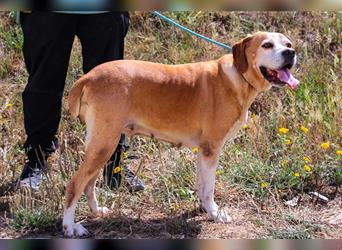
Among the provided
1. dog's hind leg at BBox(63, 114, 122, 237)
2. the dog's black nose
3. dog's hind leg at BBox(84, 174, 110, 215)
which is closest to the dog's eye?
the dog's black nose

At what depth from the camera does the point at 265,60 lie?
4301mm

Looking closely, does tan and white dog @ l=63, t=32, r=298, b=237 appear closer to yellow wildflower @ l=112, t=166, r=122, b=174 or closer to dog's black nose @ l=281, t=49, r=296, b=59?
dog's black nose @ l=281, t=49, r=296, b=59

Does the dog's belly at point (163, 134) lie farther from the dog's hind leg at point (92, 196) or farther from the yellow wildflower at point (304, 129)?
the yellow wildflower at point (304, 129)

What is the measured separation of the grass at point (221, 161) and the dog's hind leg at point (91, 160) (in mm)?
206

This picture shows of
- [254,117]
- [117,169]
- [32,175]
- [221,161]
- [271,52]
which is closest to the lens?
[271,52]

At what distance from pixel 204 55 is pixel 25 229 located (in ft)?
11.2

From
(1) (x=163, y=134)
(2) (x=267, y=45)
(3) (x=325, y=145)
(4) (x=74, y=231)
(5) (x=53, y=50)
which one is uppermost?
(2) (x=267, y=45)

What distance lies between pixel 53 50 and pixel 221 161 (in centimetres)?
169

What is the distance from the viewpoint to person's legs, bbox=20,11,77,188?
15.2 ft

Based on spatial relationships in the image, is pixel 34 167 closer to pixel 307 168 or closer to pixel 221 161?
pixel 221 161

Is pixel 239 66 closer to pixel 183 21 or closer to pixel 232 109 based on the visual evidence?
pixel 232 109

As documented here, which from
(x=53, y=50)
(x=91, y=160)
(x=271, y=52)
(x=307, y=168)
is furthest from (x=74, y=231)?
(x=307, y=168)

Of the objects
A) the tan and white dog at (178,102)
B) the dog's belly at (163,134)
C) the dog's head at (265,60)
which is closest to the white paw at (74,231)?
the tan and white dog at (178,102)

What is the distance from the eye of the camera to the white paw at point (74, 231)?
4.21 metres
